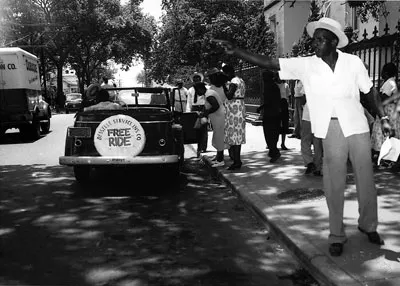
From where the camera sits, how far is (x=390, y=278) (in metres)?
3.37

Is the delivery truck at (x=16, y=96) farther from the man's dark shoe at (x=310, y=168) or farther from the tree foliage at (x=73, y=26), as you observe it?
the tree foliage at (x=73, y=26)

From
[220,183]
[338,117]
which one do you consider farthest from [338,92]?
[220,183]

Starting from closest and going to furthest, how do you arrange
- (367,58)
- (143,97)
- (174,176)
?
(174,176), (143,97), (367,58)

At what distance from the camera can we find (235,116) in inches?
317

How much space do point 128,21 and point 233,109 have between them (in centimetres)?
3574

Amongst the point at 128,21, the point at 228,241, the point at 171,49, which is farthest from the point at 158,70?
the point at 228,241

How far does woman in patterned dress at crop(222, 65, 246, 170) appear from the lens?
791 cm

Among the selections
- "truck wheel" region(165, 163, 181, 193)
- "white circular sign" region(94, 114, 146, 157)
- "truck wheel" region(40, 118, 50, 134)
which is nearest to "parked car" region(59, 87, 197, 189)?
"white circular sign" region(94, 114, 146, 157)

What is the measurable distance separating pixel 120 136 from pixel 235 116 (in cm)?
226

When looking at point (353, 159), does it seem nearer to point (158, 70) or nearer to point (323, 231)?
point (323, 231)

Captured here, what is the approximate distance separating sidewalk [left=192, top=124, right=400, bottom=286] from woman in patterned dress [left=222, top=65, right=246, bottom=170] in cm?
49

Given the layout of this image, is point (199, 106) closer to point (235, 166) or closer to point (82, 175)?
point (235, 166)

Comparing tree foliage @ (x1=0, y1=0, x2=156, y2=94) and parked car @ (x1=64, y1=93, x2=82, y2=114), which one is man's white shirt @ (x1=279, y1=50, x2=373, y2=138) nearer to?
parked car @ (x1=64, y1=93, x2=82, y2=114)

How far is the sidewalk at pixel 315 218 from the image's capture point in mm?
3555
